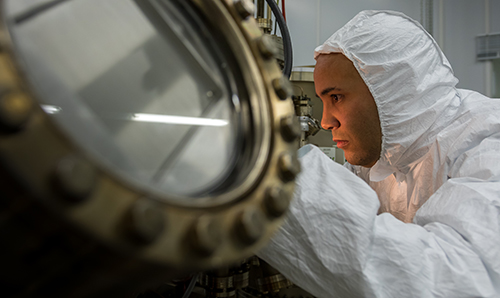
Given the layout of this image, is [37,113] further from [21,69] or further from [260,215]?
[260,215]

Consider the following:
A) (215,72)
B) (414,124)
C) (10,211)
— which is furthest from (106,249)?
(414,124)

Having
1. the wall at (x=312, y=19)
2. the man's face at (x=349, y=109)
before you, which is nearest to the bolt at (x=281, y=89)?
the man's face at (x=349, y=109)

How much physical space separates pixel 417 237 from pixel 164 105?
1.24 ft

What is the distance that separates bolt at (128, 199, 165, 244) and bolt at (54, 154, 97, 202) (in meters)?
0.02

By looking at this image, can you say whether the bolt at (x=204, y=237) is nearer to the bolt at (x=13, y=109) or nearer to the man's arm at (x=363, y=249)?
the bolt at (x=13, y=109)

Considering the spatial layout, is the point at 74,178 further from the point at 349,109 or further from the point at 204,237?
the point at 349,109

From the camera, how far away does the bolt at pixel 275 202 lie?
0.64 ft

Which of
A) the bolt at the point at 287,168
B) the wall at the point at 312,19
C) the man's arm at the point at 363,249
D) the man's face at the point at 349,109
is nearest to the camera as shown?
the bolt at the point at 287,168

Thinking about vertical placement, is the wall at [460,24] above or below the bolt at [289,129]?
above

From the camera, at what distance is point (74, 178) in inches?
4.7

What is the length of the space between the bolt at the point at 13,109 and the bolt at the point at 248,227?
0.36 ft

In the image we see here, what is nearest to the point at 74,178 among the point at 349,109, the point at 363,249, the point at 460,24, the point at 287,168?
the point at 287,168

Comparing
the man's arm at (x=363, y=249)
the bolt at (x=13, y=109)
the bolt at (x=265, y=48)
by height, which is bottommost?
the man's arm at (x=363, y=249)

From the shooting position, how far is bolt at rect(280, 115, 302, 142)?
0.76ft
